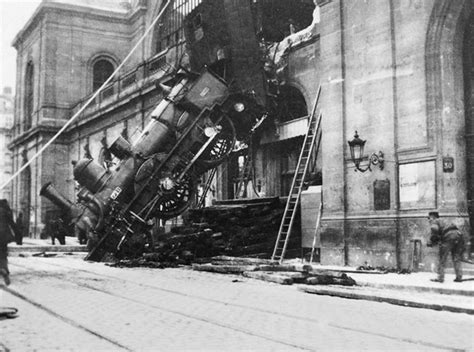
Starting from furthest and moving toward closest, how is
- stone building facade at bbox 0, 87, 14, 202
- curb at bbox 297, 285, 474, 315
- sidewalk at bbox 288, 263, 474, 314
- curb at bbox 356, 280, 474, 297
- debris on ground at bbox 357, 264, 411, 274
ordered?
stone building facade at bbox 0, 87, 14, 202 < debris on ground at bbox 357, 264, 411, 274 < curb at bbox 356, 280, 474, 297 < sidewalk at bbox 288, 263, 474, 314 < curb at bbox 297, 285, 474, 315

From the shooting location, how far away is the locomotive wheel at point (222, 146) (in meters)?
18.1

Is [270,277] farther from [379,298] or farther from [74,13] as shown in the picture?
[74,13]

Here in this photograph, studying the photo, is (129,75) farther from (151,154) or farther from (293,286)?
(293,286)

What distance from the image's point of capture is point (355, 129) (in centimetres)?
1432

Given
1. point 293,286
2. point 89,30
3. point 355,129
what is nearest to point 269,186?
point 355,129

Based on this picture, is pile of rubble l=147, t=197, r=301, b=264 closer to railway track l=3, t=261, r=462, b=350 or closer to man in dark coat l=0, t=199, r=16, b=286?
railway track l=3, t=261, r=462, b=350

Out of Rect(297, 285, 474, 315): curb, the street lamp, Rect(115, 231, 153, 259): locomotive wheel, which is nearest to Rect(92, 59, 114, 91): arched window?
Rect(115, 231, 153, 259): locomotive wheel

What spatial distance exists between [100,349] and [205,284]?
5.65 meters

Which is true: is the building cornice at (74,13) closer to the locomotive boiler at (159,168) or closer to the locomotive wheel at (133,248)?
the locomotive boiler at (159,168)

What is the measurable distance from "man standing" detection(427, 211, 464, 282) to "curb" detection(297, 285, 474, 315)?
2.24 metres

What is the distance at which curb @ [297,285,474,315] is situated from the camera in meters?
8.02

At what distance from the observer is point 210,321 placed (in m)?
7.09

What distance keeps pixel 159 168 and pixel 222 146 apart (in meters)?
2.36

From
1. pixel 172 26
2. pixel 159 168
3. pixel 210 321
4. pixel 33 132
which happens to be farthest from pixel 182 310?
pixel 33 132
